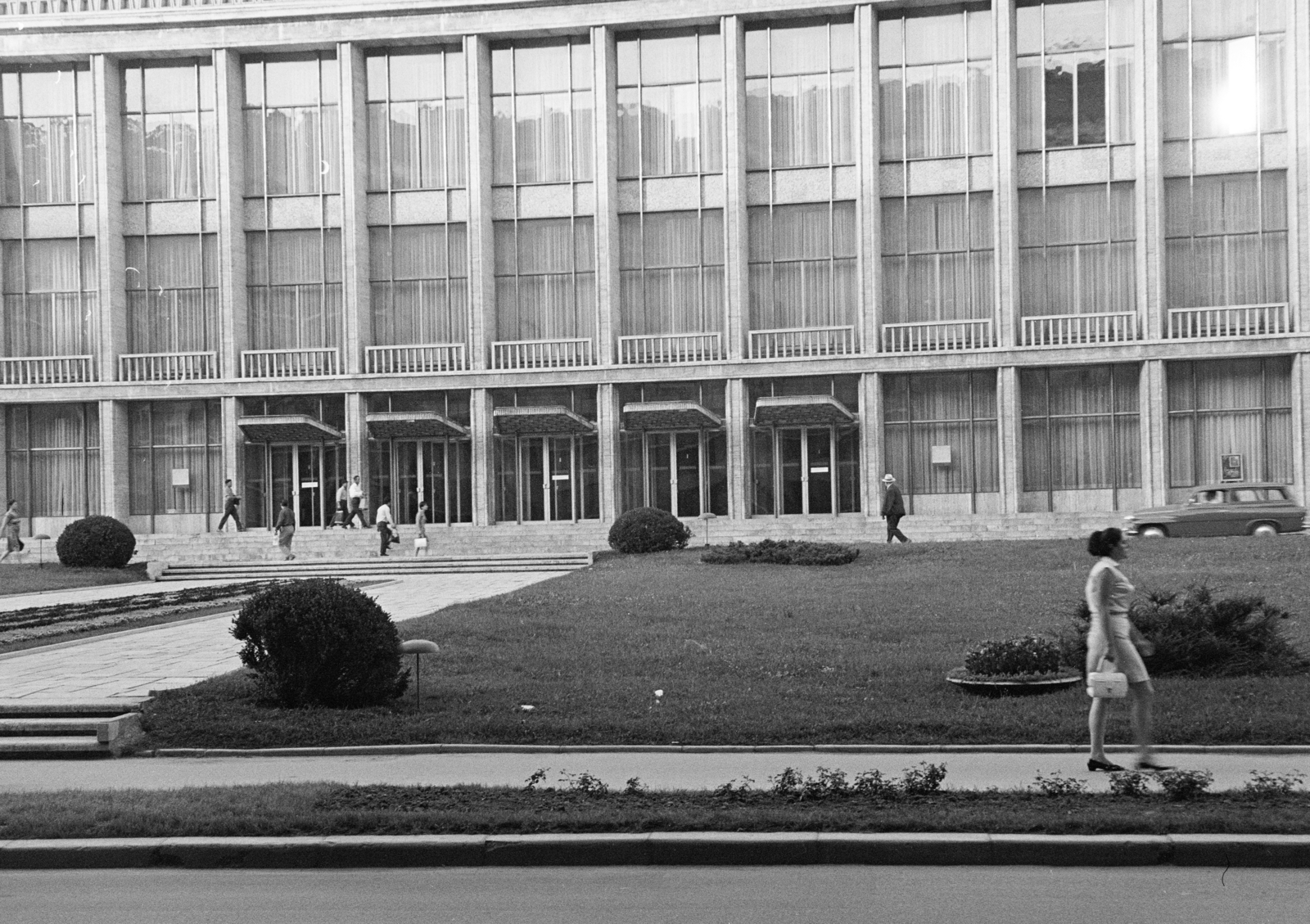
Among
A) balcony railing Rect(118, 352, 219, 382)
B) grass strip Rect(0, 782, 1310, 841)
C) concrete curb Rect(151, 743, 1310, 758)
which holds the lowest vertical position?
concrete curb Rect(151, 743, 1310, 758)

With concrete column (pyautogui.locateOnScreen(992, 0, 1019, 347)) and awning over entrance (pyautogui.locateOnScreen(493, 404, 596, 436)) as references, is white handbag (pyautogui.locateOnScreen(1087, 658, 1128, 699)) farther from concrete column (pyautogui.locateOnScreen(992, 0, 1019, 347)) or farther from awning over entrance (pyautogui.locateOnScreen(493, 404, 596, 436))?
awning over entrance (pyautogui.locateOnScreen(493, 404, 596, 436))

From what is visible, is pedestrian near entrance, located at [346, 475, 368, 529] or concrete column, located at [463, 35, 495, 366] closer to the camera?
pedestrian near entrance, located at [346, 475, 368, 529]

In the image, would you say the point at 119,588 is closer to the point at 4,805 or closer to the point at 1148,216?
the point at 4,805

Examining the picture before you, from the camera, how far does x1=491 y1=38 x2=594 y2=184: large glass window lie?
159ft

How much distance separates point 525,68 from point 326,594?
3777cm

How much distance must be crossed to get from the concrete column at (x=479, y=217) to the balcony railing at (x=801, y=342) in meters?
8.97

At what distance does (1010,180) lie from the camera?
45344 millimetres

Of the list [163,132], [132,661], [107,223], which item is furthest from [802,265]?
[132,661]

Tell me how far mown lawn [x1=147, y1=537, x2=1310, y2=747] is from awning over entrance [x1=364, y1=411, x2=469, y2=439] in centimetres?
2129

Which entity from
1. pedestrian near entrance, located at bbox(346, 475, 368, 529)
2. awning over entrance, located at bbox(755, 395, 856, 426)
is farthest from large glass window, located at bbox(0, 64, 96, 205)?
awning over entrance, located at bbox(755, 395, 856, 426)

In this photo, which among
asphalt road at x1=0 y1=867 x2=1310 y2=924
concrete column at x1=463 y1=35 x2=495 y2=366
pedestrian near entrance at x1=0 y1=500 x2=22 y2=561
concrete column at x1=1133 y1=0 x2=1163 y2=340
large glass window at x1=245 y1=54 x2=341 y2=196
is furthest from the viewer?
large glass window at x1=245 y1=54 x2=341 y2=196

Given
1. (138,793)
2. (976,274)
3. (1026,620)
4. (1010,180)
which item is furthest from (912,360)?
(138,793)

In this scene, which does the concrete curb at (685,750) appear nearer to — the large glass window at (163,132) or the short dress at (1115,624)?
the short dress at (1115,624)

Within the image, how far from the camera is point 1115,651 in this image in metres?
10.8
